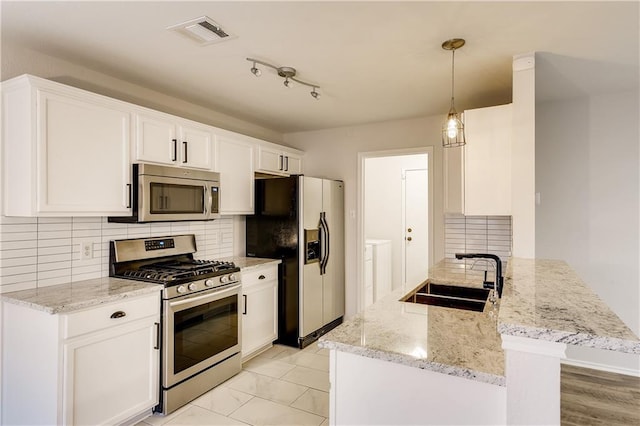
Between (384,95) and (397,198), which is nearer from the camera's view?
(384,95)

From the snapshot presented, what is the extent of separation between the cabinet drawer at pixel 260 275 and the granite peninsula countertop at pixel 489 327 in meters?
1.57

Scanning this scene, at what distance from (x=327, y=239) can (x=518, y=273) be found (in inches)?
94.2

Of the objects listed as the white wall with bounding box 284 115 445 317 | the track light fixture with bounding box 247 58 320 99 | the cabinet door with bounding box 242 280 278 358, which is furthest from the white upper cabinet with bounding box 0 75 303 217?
the white wall with bounding box 284 115 445 317

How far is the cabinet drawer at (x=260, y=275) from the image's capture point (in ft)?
10.7

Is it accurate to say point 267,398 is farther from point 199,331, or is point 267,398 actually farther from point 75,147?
point 75,147

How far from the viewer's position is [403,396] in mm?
1363

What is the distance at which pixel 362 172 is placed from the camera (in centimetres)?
427

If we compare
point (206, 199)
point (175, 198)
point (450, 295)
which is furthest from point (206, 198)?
point (450, 295)

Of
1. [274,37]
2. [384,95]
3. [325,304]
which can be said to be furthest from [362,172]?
[274,37]

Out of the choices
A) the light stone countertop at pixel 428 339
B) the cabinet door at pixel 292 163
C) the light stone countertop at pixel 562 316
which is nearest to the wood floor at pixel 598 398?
the light stone countertop at pixel 428 339

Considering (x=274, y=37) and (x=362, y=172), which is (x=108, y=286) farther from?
(x=362, y=172)

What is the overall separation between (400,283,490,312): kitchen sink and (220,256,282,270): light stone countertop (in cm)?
154

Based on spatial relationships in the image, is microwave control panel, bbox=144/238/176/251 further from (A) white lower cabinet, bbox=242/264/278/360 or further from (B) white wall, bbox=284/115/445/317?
(B) white wall, bbox=284/115/445/317

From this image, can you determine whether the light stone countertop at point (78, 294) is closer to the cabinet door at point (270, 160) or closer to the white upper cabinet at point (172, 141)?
the white upper cabinet at point (172, 141)
